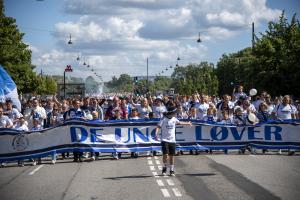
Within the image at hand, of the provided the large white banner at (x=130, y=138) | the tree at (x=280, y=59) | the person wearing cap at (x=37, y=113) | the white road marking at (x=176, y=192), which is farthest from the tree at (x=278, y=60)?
the white road marking at (x=176, y=192)

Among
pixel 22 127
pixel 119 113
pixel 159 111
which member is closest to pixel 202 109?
pixel 159 111

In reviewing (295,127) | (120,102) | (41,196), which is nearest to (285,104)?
(295,127)

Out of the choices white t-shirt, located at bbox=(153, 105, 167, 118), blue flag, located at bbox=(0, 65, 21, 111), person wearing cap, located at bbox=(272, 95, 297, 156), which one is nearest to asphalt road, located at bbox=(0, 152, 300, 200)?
person wearing cap, located at bbox=(272, 95, 297, 156)

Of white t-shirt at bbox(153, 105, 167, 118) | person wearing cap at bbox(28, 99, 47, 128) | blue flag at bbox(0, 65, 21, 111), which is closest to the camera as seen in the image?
person wearing cap at bbox(28, 99, 47, 128)

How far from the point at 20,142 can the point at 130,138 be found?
366cm

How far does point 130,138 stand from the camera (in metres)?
19.0

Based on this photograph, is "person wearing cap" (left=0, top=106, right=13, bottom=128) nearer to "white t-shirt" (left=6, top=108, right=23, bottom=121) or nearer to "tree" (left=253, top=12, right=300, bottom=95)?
"white t-shirt" (left=6, top=108, right=23, bottom=121)

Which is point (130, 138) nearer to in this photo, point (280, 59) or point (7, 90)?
A: point (7, 90)

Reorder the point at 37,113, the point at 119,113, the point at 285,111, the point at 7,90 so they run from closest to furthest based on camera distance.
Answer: the point at 119,113
the point at 37,113
the point at 285,111
the point at 7,90

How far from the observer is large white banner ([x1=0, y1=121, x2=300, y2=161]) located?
58.6 feet

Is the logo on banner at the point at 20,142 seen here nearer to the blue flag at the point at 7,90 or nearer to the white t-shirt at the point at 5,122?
the white t-shirt at the point at 5,122

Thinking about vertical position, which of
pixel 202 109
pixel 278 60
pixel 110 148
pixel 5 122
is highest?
pixel 278 60

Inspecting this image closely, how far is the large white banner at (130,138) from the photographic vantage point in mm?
17875

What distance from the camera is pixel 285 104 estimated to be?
67.1 feet
